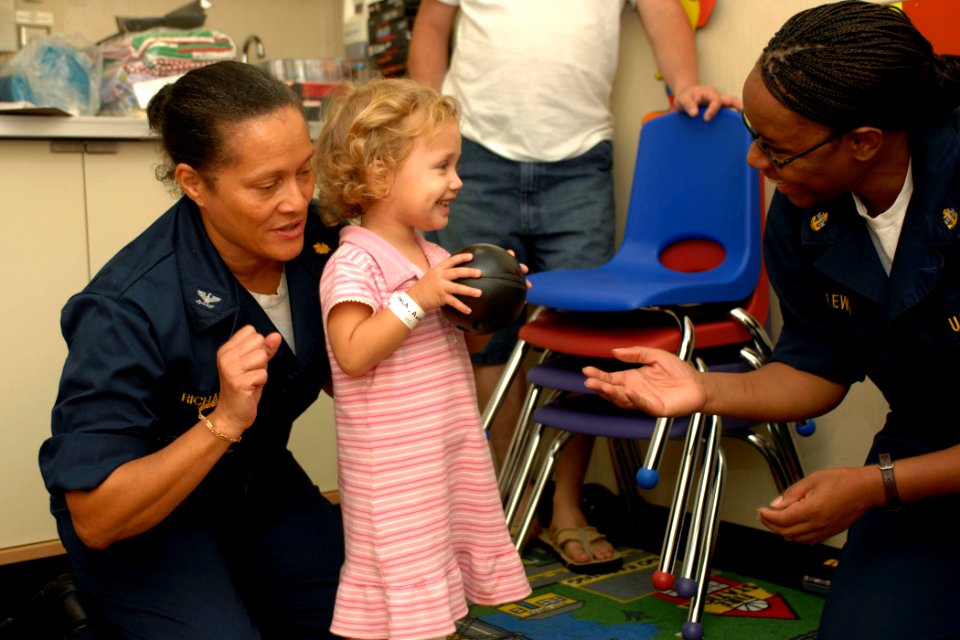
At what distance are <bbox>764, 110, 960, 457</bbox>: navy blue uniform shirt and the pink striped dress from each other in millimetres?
561

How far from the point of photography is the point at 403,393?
5.37 ft

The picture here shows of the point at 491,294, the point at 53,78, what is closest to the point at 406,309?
the point at 491,294

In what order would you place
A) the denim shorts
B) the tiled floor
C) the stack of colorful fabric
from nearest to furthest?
the tiled floor, the denim shorts, the stack of colorful fabric

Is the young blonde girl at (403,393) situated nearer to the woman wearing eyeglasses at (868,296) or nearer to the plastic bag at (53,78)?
the woman wearing eyeglasses at (868,296)

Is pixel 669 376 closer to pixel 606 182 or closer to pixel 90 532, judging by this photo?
pixel 90 532

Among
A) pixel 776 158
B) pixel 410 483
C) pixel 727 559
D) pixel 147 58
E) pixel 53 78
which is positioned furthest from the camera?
pixel 147 58

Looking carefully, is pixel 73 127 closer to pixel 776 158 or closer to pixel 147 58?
pixel 147 58

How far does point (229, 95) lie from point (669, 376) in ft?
2.58

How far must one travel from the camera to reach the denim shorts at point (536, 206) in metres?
2.60

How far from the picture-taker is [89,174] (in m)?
2.73

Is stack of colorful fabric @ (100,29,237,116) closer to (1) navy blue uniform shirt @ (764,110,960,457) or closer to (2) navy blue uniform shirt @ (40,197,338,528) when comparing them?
(2) navy blue uniform shirt @ (40,197,338,528)

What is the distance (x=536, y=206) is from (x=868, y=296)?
115 centimetres

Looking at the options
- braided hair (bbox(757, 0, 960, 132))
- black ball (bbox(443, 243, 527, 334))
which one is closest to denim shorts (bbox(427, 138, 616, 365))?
black ball (bbox(443, 243, 527, 334))

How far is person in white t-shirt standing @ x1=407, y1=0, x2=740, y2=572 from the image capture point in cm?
256
